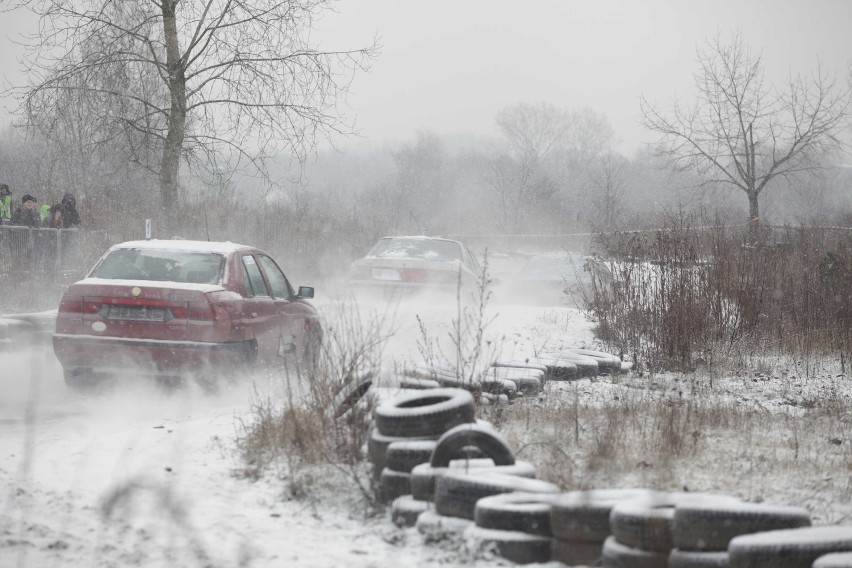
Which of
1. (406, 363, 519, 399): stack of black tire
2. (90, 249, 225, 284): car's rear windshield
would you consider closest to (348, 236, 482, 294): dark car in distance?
(90, 249, 225, 284): car's rear windshield

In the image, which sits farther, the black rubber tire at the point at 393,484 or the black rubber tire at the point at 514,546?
the black rubber tire at the point at 393,484

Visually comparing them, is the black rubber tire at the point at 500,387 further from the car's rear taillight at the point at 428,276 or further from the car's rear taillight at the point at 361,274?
the car's rear taillight at the point at 361,274

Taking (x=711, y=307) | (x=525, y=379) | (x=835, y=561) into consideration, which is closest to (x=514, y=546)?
(x=835, y=561)

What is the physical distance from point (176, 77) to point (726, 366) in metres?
12.6

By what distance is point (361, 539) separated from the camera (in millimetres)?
4848

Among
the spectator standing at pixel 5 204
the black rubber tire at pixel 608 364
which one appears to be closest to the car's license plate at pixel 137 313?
the black rubber tire at pixel 608 364

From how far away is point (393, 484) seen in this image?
5293 mm

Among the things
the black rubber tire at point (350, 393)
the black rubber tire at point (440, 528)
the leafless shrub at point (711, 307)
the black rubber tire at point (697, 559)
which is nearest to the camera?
the black rubber tire at point (697, 559)

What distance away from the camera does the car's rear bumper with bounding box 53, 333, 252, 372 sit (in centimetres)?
836

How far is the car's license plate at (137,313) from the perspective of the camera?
8406 mm

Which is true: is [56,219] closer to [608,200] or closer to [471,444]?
[471,444]

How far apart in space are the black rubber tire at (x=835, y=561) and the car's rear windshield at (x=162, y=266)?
21.3 feet

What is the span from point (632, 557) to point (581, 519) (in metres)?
0.32

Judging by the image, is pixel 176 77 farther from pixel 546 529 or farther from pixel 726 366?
pixel 546 529
